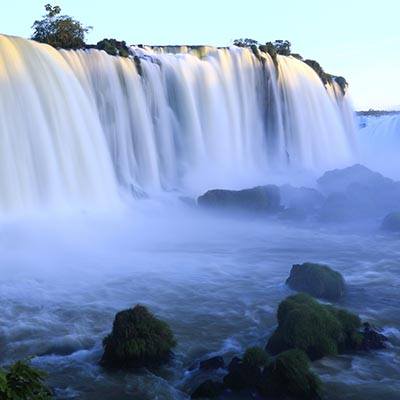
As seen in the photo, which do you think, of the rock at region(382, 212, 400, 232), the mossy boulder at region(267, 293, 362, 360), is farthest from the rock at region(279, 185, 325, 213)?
the mossy boulder at region(267, 293, 362, 360)

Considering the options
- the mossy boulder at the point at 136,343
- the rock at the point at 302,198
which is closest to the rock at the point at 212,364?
the mossy boulder at the point at 136,343

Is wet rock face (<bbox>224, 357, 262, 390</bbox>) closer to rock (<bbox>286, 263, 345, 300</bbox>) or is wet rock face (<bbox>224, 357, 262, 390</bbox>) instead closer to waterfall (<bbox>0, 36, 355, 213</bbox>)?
rock (<bbox>286, 263, 345, 300</bbox>)

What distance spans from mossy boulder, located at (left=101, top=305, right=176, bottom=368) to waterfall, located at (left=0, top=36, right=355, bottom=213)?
32.6 ft

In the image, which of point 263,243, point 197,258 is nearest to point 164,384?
point 197,258

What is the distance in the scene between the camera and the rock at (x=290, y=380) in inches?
292

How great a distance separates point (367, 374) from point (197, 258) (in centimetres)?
758

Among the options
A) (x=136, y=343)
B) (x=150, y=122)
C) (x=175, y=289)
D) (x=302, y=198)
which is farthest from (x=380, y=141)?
(x=136, y=343)

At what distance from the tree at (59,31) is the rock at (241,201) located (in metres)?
9.15

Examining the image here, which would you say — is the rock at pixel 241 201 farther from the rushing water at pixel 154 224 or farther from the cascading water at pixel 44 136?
the cascading water at pixel 44 136

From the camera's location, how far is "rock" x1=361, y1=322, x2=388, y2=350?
9.10m

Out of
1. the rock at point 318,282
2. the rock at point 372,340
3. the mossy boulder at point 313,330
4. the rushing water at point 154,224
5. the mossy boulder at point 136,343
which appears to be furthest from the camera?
the rock at point 318,282

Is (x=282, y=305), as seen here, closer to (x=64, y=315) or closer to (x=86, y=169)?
(x=64, y=315)

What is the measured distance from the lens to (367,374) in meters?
8.28

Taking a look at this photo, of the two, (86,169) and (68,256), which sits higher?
(86,169)
